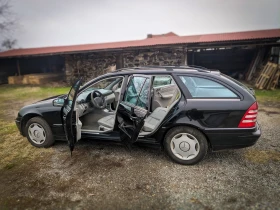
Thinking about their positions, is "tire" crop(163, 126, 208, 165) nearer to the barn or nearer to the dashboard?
the dashboard

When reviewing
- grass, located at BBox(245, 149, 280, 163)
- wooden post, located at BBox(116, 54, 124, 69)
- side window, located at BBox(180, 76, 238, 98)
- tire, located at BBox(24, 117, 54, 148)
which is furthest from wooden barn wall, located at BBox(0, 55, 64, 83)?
grass, located at BBox(245, 149, 280, 163)

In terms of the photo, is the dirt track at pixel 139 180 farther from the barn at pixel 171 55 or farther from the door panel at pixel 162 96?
the barn at pixel 171 55

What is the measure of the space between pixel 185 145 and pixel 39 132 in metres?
2.85

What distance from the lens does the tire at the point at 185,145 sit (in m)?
3.01

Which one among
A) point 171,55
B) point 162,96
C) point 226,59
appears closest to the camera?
point 162,96

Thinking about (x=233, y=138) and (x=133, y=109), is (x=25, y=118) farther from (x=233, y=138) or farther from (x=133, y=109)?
(x=233, y=138)

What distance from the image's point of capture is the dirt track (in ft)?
7.86

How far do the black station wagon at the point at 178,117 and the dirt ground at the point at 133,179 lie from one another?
0.35 m

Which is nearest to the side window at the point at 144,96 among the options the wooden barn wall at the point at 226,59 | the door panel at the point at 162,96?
the door panel at the point at 162,96

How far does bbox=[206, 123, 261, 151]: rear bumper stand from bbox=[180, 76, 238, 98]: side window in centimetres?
56

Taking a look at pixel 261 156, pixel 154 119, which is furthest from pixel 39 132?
pixel 261 156

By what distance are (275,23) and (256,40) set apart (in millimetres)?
15716

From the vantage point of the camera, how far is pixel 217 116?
9.55ft

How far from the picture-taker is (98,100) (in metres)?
4.03
